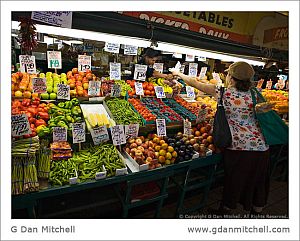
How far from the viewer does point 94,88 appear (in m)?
3.78

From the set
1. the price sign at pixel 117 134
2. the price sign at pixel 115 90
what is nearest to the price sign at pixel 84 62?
the price sign at pixel 115 90

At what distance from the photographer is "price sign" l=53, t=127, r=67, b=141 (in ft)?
9.52

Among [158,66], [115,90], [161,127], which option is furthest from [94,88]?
[158,66]

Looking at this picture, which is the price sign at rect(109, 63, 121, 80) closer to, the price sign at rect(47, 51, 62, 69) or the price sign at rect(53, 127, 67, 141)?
the price sign at rect(47, 51, 62, 69)

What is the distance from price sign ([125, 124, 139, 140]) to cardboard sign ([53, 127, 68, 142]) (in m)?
0.79

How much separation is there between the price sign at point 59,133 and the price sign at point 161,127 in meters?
1.25

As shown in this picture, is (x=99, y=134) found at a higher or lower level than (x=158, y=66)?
lower

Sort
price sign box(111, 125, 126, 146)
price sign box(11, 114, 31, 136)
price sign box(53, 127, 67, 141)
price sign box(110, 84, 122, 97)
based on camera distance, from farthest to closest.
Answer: price sign box(110, 84, 122, 97) → price sign box(111, 125, 126, 146) → price sign box(53, 127, 67, 141) → price sign box(11, 114, 31, 136)

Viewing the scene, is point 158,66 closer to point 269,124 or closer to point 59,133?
point 269,124

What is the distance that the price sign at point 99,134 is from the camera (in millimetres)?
3090

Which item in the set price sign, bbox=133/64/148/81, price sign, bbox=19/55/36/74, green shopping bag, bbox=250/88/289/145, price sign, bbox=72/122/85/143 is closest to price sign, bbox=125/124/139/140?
price sign, bbox=72/122/85/143

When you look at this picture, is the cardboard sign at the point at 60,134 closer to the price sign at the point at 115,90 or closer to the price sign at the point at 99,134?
the price sign at the point at 99,134

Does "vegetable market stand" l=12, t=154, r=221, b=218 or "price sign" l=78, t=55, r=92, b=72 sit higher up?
"price sign" l=78, t=55, r=92, b=72

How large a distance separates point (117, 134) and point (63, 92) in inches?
40.0
